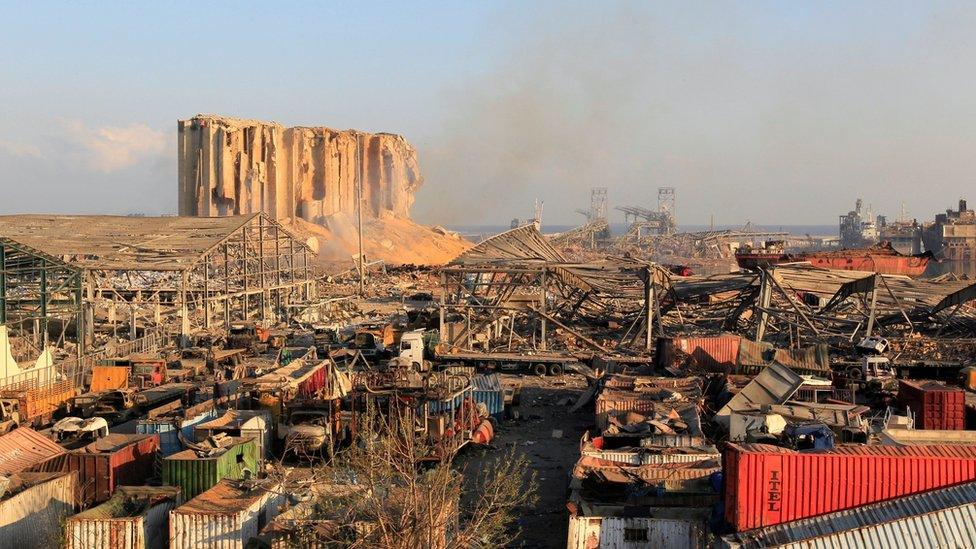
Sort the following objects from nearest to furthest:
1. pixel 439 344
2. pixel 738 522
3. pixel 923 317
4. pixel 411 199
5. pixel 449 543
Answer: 1. pixel 449 543
2. pixel 738 522
3. pixel 439 344
4. pixel 923 317
5. pixel 411 199

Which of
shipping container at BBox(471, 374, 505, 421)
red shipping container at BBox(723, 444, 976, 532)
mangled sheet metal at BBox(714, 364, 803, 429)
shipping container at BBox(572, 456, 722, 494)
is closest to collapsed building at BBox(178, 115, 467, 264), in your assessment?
shipping container at BBox(471, 374, 505, 421)

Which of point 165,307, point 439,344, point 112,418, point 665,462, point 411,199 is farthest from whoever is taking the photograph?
point 411,199

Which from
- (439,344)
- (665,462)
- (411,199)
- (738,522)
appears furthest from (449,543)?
(411,199)

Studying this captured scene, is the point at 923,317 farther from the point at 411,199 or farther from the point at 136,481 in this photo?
the point at 411,199

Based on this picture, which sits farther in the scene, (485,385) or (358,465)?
(485,385)

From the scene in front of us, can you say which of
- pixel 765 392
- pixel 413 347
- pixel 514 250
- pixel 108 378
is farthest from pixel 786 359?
pixel 108 378

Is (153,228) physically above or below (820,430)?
above

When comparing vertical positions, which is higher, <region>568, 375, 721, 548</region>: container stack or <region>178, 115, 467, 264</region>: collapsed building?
<region>178, 115, 467, 264</region>: collapsed building

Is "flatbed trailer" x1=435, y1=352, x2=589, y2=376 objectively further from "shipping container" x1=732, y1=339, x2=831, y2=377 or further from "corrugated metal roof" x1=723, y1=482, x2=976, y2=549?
"corrugated metal roof" x1=723, y1=482, x2=976, y2=549

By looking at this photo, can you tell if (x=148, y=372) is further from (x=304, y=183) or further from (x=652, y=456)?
(x=304, y=183)
